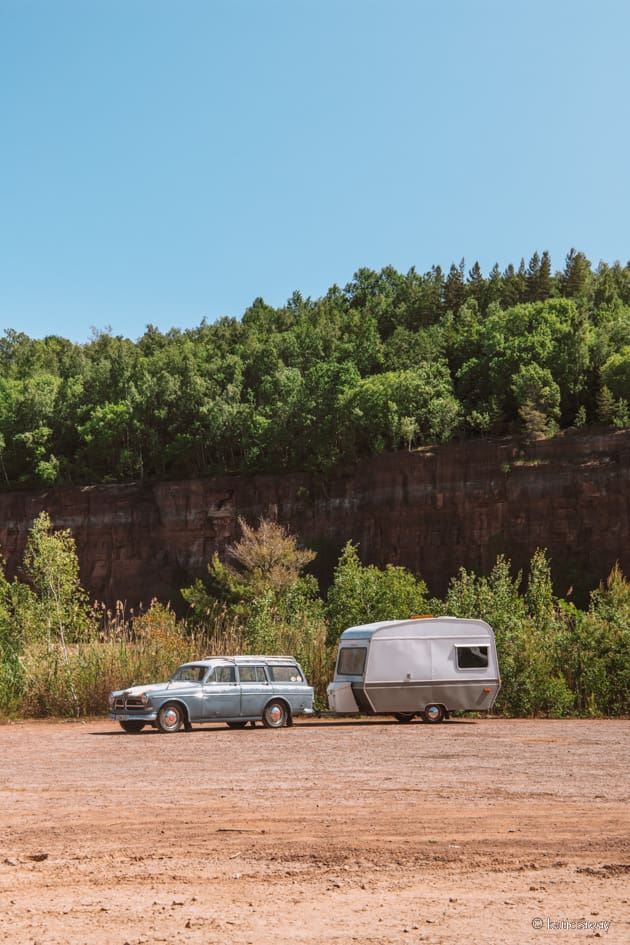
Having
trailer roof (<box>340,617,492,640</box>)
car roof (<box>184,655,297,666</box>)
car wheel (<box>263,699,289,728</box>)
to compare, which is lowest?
car wheel (<box>263,699,289,728</box>)

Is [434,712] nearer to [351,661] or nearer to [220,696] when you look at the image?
[351,661]

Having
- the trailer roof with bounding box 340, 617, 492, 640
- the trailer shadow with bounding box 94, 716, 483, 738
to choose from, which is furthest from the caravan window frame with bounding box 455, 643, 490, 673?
the trailer shadow with bounding box 94, 716, 483, 738

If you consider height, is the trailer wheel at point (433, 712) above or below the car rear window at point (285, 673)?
below

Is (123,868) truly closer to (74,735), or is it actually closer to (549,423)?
(74,735)

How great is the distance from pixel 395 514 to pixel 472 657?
196 ft

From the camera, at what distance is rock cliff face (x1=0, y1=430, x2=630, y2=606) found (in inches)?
3098

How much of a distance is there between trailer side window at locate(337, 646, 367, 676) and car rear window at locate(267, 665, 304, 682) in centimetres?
125

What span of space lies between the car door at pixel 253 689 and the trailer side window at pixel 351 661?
2321mm

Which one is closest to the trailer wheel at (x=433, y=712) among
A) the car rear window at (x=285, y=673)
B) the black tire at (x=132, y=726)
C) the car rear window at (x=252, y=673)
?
the car rear window at (x=285, y=673)

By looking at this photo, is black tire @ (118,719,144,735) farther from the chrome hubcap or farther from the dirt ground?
the dirt ground

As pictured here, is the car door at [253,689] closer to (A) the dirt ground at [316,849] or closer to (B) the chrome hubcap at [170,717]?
(B) the chrome hubcap at [170,717]

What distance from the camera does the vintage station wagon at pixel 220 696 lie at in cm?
2462

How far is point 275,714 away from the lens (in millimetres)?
26031

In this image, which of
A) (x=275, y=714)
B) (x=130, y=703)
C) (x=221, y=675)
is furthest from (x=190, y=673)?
(x=275, y=714)
